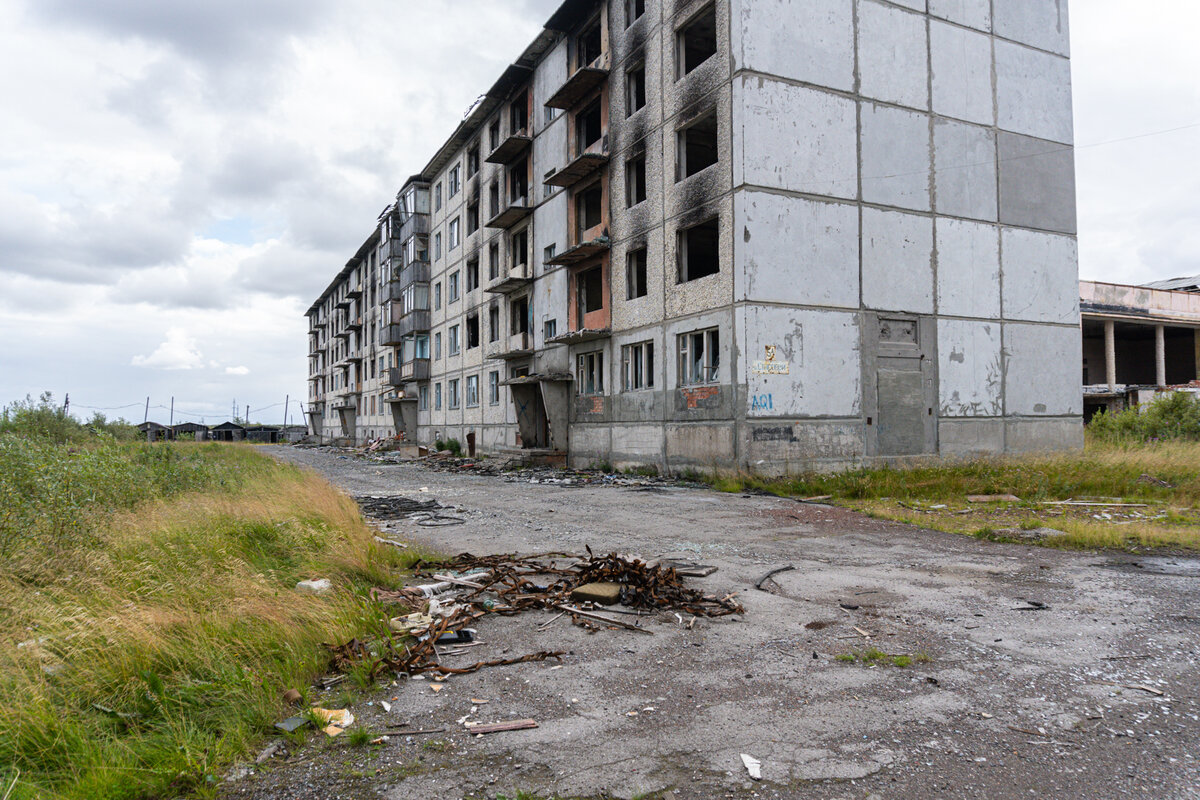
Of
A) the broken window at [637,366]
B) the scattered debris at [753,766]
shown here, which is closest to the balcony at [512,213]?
the broken window at [637,366]

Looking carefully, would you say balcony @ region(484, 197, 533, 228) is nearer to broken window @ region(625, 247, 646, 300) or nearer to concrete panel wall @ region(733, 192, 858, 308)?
broken window @ region(625, 247, 646, 300)

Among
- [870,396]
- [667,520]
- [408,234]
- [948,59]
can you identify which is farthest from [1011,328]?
[408,234]

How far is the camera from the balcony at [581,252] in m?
20.7

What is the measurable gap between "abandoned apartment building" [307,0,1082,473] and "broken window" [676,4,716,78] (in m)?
0.08

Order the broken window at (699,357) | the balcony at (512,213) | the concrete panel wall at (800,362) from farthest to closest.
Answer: the balcony at (512,213) → the broken window at (699,357) → the concrete panel wall at (800,362)

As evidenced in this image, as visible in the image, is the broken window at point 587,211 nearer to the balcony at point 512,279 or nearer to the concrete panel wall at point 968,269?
the balcony at point 512,279

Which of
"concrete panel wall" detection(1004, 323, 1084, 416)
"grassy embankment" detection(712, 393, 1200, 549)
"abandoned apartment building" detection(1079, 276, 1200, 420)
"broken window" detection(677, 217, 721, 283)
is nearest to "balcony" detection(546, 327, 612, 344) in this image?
"broken window" detection(677, 217, 721, 283)

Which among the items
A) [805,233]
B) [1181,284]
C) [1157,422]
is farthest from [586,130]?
[1181,284]

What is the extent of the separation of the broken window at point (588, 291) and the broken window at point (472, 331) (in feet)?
35.3

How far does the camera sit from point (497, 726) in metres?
3.43

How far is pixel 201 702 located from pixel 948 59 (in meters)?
21.5

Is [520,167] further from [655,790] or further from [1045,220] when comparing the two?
[655,790]

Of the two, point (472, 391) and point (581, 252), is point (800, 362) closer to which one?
point (581, 252)

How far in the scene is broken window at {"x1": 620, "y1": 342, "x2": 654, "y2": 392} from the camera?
19109 mm
